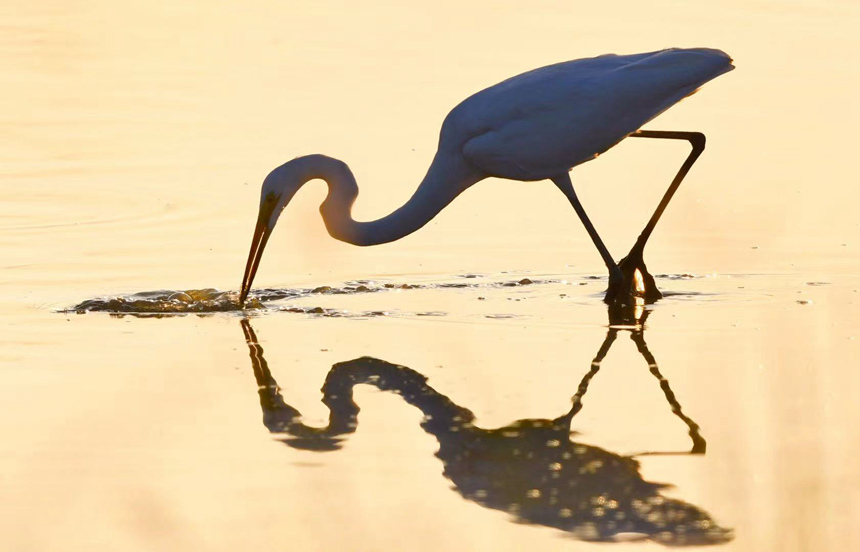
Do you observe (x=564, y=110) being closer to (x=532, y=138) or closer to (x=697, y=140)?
(x=532, y=138)

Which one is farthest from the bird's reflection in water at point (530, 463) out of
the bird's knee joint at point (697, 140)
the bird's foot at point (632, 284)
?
the bird's knee joint at point (697, 140)

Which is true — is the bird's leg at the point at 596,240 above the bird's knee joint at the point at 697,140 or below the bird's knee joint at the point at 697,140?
below

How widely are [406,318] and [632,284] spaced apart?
1.49m

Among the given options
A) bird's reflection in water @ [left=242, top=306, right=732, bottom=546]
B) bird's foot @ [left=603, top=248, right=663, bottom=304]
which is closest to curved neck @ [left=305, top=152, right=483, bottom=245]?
bird's foot @ [left=603, top=248, right=663, bottom=304]

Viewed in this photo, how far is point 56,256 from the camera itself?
→ 10391 mm

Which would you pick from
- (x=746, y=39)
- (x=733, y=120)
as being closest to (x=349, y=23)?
(x=746, y=39)

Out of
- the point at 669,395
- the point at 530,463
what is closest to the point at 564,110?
the point at 669,395

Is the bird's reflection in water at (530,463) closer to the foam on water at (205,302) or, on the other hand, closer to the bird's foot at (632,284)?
the foam on water at (205,302)

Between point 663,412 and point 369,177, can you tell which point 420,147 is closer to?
point 369,177

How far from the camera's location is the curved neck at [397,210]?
960cm

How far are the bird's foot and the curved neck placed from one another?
1080 mm

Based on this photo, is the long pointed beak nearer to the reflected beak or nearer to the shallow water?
the reflected beak

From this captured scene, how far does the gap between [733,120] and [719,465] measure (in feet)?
29.2

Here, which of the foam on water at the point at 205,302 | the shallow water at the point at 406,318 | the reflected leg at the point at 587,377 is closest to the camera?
the shallow water at the point at 406,318
